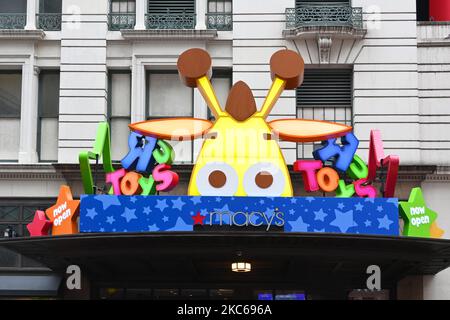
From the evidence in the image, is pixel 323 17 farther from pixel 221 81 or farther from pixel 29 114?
pixel 29 114

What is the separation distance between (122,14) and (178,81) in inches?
106

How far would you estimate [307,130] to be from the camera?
19969 mm

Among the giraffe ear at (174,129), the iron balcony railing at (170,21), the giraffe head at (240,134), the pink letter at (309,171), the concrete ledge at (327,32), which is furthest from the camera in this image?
the iron balcony railing at (170,21)

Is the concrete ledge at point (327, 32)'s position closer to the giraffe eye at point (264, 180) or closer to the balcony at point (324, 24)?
the balcony at point (324, 24)

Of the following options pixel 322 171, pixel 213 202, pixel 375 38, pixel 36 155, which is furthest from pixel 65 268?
pixel 375 38

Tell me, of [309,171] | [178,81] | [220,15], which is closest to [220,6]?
[220,15]

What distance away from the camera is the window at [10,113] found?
24.3m

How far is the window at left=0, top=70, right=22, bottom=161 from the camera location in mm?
24281

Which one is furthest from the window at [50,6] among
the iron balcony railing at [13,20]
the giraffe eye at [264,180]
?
the giraffe eye at [264,180]

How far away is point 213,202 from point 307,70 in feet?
24.7

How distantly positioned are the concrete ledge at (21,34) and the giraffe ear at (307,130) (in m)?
8.32

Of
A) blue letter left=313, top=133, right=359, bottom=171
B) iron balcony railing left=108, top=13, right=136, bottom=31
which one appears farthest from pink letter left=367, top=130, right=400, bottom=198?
iron balcony railing left=108, top=13, right=136, bottom=31

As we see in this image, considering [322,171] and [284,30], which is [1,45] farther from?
[322,171]

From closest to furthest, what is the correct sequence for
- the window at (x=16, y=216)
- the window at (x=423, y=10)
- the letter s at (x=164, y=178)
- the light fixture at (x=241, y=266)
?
the letter s at (x=164, y=178)
the light fixture at (x=241, y=266)
the window at (x=16, y=216)
the window at (x=423, y=10)
